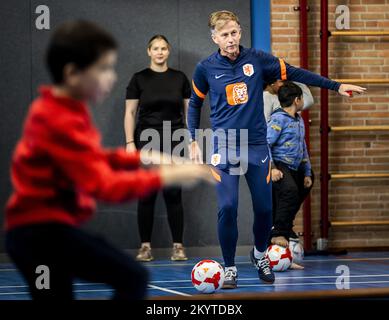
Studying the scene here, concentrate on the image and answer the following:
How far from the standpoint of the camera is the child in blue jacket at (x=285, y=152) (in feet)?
23.5

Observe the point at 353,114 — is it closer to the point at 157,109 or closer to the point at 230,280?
the point at 157,109

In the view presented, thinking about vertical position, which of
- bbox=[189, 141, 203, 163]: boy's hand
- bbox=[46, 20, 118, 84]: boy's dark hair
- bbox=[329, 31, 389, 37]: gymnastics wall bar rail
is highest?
bbox=[329, 31, 389, 37]: gymnastics wall bar rail

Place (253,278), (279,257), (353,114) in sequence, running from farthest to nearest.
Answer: (353,114)
(279,257)
(253,278)

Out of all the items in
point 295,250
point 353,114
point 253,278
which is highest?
point 353,114

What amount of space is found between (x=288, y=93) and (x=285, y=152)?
520 mm

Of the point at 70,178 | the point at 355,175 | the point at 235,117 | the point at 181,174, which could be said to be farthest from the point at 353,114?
the point at 70,178

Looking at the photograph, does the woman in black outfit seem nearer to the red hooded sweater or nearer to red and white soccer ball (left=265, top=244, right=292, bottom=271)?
red and white soccer ball (left=265, top=244, right=292, bottom=271)

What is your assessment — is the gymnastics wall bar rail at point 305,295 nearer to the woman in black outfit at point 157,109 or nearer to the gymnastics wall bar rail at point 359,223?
the woman in black outfit at point 157,109

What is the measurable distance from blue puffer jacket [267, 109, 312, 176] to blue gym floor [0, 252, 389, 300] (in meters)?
0.99

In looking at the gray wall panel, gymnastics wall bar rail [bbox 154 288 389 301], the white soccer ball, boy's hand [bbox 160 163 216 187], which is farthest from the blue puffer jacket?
boy's hand [bbox 160 163 216 187]

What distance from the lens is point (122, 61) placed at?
8.61 meters

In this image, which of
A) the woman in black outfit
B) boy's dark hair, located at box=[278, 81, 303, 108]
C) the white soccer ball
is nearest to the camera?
boy's dark hair, located at box=[278, 81, 303, 108]

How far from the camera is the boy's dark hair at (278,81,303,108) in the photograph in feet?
23.4
